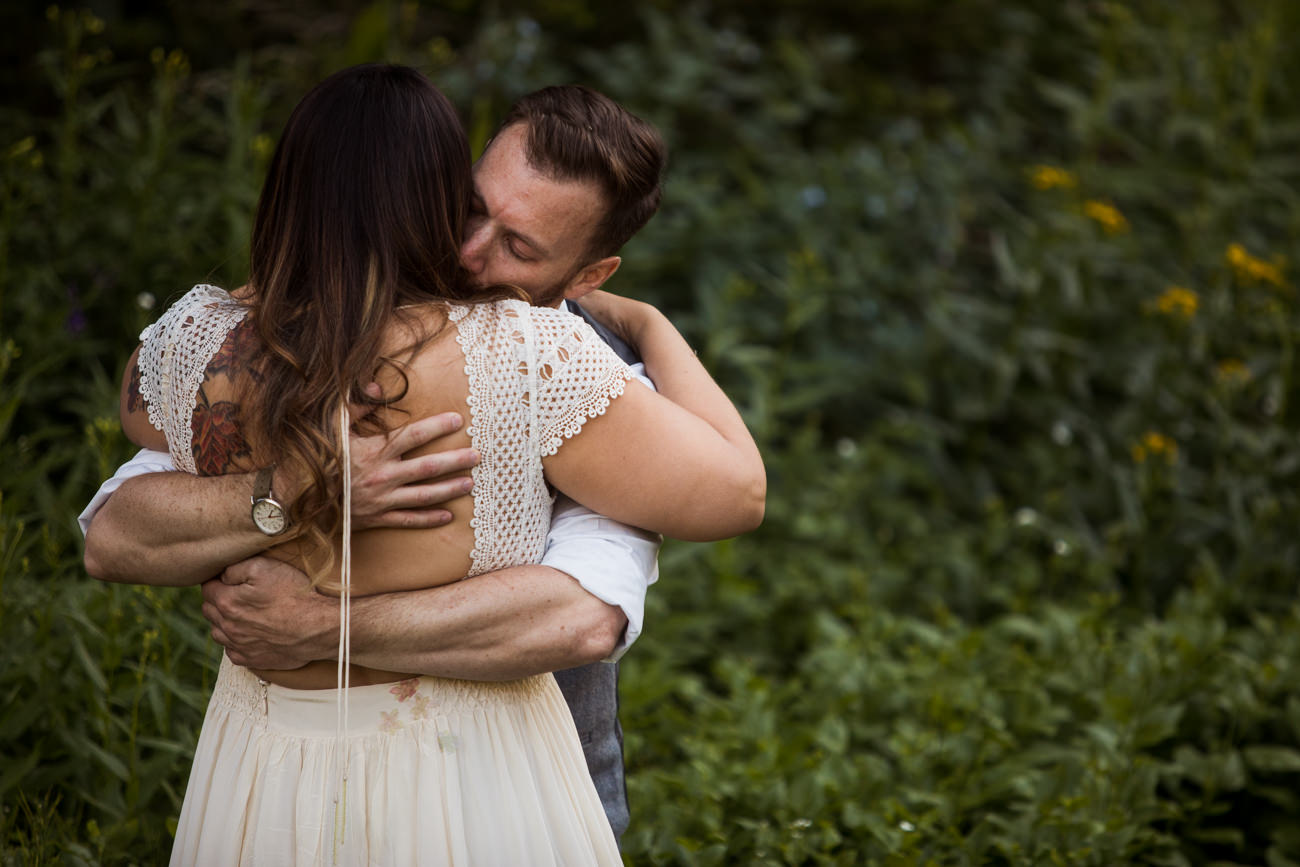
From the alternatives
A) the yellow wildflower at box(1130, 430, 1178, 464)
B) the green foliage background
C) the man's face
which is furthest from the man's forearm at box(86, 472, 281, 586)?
the yellow wildflower at box(1130, 430, 1178, 464)

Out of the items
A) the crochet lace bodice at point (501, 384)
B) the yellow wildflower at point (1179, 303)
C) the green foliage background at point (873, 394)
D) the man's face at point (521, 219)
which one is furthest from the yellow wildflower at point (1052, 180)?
the crochet lace bodice at point (501, 384)

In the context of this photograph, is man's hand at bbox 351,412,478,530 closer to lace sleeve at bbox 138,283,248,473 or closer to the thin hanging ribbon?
the thin hanging ribbon

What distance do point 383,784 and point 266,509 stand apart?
0.41m

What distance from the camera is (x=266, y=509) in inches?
61.7

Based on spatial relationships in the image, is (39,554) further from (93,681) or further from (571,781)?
(571,781)

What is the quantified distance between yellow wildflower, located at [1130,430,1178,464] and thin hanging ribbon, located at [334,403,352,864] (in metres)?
3.07

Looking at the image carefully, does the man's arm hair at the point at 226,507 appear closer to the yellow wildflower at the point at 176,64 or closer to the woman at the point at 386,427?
the woman at the point at 386,427

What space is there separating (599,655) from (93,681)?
3.95ft

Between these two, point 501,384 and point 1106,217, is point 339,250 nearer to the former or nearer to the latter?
point 501,384

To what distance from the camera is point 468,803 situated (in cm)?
166

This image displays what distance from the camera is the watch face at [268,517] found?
1.57m

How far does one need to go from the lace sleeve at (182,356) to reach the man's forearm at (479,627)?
0.31 m

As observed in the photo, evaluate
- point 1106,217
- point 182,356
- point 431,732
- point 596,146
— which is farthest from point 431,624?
point 1106,217

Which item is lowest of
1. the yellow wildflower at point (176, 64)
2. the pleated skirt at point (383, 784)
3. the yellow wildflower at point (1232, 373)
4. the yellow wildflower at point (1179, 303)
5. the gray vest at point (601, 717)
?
the yellow wildflower at point (1232, 373)
